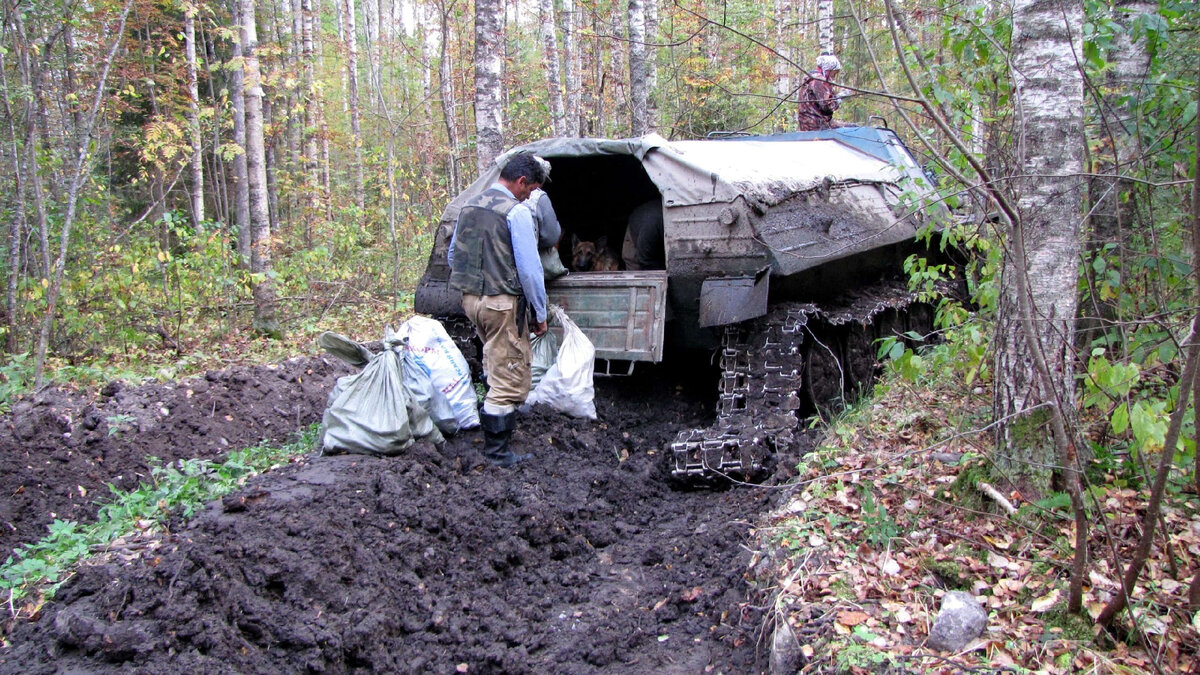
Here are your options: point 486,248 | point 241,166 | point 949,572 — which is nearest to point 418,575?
point 486,248

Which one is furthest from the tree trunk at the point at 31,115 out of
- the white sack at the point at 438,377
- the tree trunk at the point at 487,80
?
the white sack at the point at 438,377

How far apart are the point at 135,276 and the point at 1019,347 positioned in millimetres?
8309

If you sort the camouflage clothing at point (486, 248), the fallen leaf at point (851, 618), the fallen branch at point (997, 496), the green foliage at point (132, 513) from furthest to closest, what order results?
1. the camouflage clothing at point (486, 248)
2. the green foliage at point (132, 513)
3. the fallen branch at point (997, 496)
4. the fallen leaf at point (851, 618)

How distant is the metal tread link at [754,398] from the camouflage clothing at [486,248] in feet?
4.78

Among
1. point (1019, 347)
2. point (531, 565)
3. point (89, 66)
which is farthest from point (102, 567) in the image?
point (89, 66)

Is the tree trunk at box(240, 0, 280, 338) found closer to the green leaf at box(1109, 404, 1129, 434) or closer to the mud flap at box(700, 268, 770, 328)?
the mud flap at box(700, 268, 770, 328)

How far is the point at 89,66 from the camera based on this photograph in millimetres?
11578

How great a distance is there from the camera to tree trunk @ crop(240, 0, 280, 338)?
9.45 m

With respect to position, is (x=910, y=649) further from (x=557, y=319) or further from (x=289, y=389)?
(x=289, y=389)

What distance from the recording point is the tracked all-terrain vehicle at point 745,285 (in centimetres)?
545

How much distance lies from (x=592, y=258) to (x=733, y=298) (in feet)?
6.99

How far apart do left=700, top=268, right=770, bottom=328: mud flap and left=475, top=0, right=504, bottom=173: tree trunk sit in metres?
3.28

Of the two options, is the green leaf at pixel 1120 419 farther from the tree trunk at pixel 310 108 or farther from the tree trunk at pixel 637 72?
the tree trunk at pixel 310 108

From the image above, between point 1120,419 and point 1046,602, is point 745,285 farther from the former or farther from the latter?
point 1120,419
